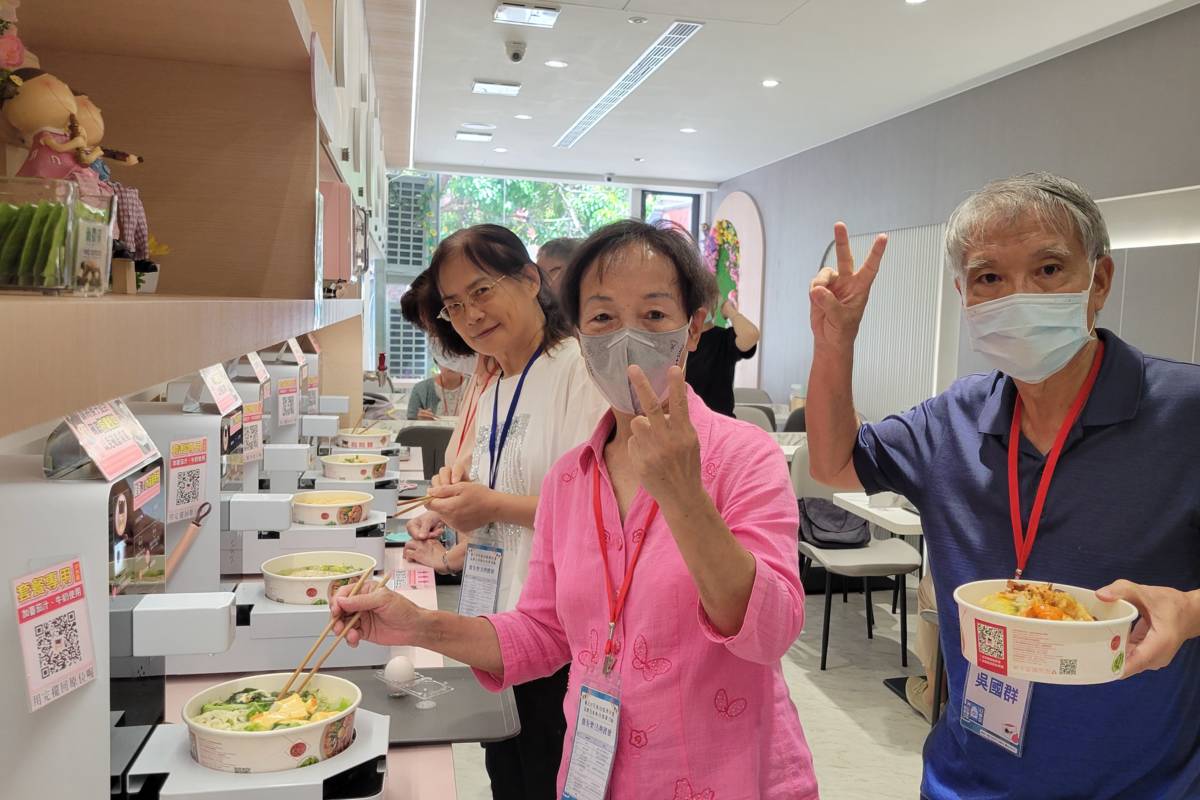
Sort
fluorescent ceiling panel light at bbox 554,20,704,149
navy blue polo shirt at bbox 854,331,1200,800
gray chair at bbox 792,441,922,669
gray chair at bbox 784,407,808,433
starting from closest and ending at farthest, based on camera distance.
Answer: navy blue polo shirt at bbox 854,331,1200,800, gray chair at bbox 792,441,922,669, fluorescent ceiling panel light at bbox 554,20,704,149, gray chair at bbox 784,407,808,433

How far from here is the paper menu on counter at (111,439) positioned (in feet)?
2.75

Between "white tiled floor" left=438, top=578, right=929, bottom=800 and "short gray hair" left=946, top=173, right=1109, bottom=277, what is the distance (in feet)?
8.83

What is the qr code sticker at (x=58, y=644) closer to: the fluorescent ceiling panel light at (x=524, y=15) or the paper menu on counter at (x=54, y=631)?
the paper menu on counter at (x=54, y=631)

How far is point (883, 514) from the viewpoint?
4.64 m

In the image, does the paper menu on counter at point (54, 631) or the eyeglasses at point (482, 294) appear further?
the eyeglasses at point (482, 294)

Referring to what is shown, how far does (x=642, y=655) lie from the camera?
1268mm

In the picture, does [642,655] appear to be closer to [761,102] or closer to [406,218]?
[761,102]

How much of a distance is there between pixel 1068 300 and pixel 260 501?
5.18 feet

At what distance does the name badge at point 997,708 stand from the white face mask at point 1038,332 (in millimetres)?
486

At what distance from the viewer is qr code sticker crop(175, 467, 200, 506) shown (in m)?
1.48

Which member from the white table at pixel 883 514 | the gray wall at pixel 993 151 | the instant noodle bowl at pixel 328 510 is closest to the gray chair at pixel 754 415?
the gray wall at pixel 993 151

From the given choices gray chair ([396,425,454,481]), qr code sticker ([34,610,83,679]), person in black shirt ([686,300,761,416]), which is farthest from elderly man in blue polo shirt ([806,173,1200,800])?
gray chair ([396,425,454,481])

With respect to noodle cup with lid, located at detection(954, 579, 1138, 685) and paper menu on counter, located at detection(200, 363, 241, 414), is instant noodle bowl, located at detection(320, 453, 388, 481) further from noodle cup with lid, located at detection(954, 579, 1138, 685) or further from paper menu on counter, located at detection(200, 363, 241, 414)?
noodle cup with lid, located at detection(954, 579, 1138, 685)

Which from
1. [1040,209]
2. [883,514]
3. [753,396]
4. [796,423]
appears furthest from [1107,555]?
[753,396]
